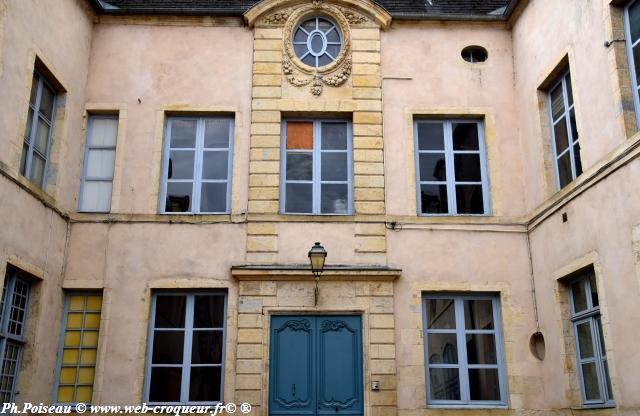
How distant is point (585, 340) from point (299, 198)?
12.4 feet

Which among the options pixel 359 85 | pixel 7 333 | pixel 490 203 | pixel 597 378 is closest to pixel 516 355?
pixel 597 378

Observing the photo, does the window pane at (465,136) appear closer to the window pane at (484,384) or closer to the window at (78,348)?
the window pane at (484,384)

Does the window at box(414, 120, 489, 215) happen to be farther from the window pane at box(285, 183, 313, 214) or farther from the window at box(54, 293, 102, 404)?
the window at box(54, 293, 102, 404)

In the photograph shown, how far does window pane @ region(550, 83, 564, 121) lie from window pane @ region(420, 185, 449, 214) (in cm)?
161

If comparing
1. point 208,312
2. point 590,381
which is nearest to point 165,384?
point 208,312

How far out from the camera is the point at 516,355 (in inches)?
326

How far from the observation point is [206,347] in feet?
27.5

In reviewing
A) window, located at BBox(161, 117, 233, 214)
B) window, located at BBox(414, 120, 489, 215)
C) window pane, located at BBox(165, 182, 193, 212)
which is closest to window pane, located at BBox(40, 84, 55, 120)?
window, located at BBox(161, 117, 233, 214)

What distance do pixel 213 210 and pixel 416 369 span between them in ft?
10.4

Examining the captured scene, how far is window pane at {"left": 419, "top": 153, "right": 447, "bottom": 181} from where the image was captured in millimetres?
9094

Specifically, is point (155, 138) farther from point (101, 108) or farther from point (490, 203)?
point (490, 203)

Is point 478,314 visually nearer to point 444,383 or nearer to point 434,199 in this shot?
point 444,383

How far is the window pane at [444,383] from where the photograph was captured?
8.26m

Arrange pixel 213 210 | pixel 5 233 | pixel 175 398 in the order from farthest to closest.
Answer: pixel 213 210
pixel 175 398
pixel 5 233
